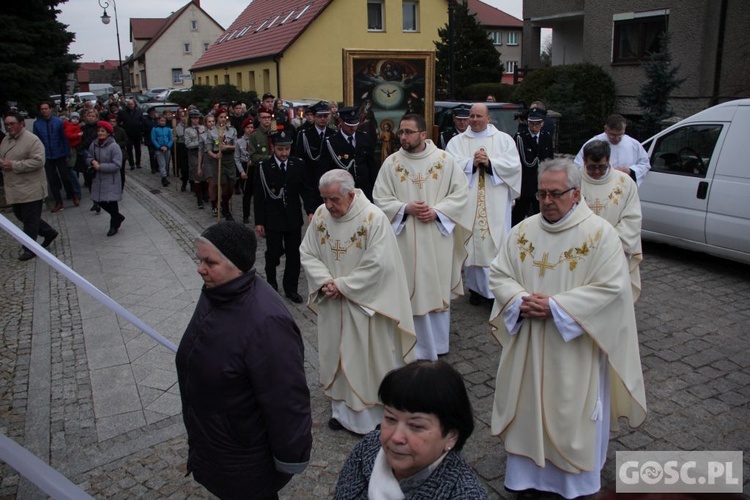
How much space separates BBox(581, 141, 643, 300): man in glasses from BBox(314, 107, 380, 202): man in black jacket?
10.3 feet

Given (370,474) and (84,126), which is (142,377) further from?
(84,126)

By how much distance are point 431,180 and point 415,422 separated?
162 inches

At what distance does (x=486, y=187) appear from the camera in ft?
23.5

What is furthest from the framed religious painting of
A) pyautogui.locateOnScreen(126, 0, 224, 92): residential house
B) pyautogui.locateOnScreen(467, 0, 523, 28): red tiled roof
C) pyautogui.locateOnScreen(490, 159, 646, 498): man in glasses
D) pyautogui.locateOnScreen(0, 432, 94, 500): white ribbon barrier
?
pyautogui.locateOnScreen(126, 0, 224, 92): residential house

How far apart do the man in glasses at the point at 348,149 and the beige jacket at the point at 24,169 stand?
151 inches

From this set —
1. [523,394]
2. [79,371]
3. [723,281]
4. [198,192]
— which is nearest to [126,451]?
[79,371]

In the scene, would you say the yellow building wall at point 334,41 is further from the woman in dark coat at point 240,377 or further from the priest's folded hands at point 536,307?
the woman in dark coat at point 240,377

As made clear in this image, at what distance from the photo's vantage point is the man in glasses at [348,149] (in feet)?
26.3

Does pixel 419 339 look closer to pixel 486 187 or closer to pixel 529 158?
pixel 486 187

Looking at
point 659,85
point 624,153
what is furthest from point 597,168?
point 659,85

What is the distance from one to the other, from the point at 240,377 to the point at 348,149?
560cm

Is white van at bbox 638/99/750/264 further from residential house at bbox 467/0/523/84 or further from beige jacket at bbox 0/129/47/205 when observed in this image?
residential house at bbox 467/0/523/84

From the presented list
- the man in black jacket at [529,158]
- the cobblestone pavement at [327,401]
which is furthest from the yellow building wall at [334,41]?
the cobblestone pavement at [327,401]

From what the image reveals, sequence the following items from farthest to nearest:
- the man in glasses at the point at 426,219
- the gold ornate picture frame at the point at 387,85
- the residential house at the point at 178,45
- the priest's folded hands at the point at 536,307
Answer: the residential house at the point at 178,45 → the gold ornate picture frame at the point at 387,85 → the man in glasses at the point at 426,219 → the priest's folded hands at the point at 536,307
